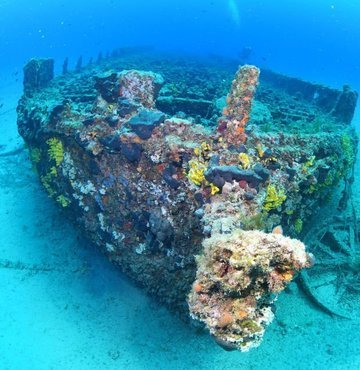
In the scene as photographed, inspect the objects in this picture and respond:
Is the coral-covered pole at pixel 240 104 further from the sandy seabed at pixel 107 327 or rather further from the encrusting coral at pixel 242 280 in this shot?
the sandy seabed at pixel 107 327

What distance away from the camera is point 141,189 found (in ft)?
A: 19.5

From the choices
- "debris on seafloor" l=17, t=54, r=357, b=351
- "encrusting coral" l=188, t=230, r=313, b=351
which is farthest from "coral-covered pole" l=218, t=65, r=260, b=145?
"encrusting coral" l=188, t=230, r=313, b=351

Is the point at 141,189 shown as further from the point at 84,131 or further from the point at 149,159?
the point at 84,131

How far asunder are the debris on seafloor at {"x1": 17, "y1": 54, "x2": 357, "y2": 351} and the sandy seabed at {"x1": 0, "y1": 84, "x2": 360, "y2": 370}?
2.37 ft

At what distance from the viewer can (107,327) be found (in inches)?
259

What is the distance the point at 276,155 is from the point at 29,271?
5.75 metres

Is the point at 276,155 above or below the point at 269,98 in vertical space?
above

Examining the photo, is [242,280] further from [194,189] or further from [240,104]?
[240,104]

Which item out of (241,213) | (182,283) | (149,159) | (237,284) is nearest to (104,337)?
(182,283)

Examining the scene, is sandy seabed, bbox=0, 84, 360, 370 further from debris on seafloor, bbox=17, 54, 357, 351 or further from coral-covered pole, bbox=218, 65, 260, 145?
coral-covered pole, bbox=218, 65, 260, 145

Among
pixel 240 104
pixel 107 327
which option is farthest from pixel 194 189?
pixel 107 327

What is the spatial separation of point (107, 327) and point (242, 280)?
169 inches

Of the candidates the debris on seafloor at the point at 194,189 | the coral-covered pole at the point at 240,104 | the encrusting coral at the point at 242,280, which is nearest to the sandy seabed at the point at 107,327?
the debris on seafloor at the point at 194,189

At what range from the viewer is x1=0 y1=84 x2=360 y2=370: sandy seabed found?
243 inches
